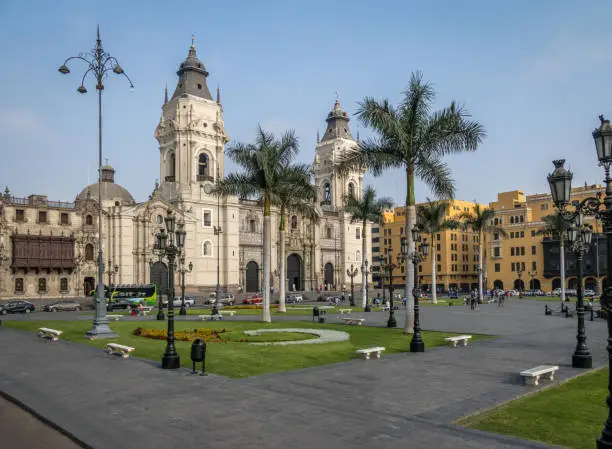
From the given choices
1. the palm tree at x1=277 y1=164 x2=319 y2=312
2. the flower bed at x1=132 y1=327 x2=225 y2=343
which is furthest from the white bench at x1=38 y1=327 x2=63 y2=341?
the palm tree at x1=277 y1=164 x2=319 y2=312

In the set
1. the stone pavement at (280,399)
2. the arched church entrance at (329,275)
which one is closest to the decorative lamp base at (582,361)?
the stone pavement at (280,399)

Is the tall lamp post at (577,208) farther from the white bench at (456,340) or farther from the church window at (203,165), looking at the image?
the church window at (203,165)

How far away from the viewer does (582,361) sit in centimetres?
1526

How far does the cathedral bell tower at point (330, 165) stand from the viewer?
8844cm

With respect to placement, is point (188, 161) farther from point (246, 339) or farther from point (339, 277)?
point (246, 339)

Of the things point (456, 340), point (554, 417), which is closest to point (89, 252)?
A: point (456, 340)

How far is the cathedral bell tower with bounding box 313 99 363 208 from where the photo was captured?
8844cm

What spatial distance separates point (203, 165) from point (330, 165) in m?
23.6

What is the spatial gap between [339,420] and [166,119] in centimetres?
6813

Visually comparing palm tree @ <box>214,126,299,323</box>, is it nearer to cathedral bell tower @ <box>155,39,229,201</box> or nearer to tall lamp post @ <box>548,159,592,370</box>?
tall lamp post @ <box>548,159,592,370</box>

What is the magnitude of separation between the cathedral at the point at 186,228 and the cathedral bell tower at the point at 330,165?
18 centimetres

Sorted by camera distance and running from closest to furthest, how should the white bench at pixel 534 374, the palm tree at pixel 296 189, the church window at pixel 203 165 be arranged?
the white bench at pixel 534 374 < the palm tree at pixel 296 189 < the church window at pixel 203 165

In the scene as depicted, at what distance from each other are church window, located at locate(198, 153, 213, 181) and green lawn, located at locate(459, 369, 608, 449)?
208 feet

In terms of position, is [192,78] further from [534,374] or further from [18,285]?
[534,374]
